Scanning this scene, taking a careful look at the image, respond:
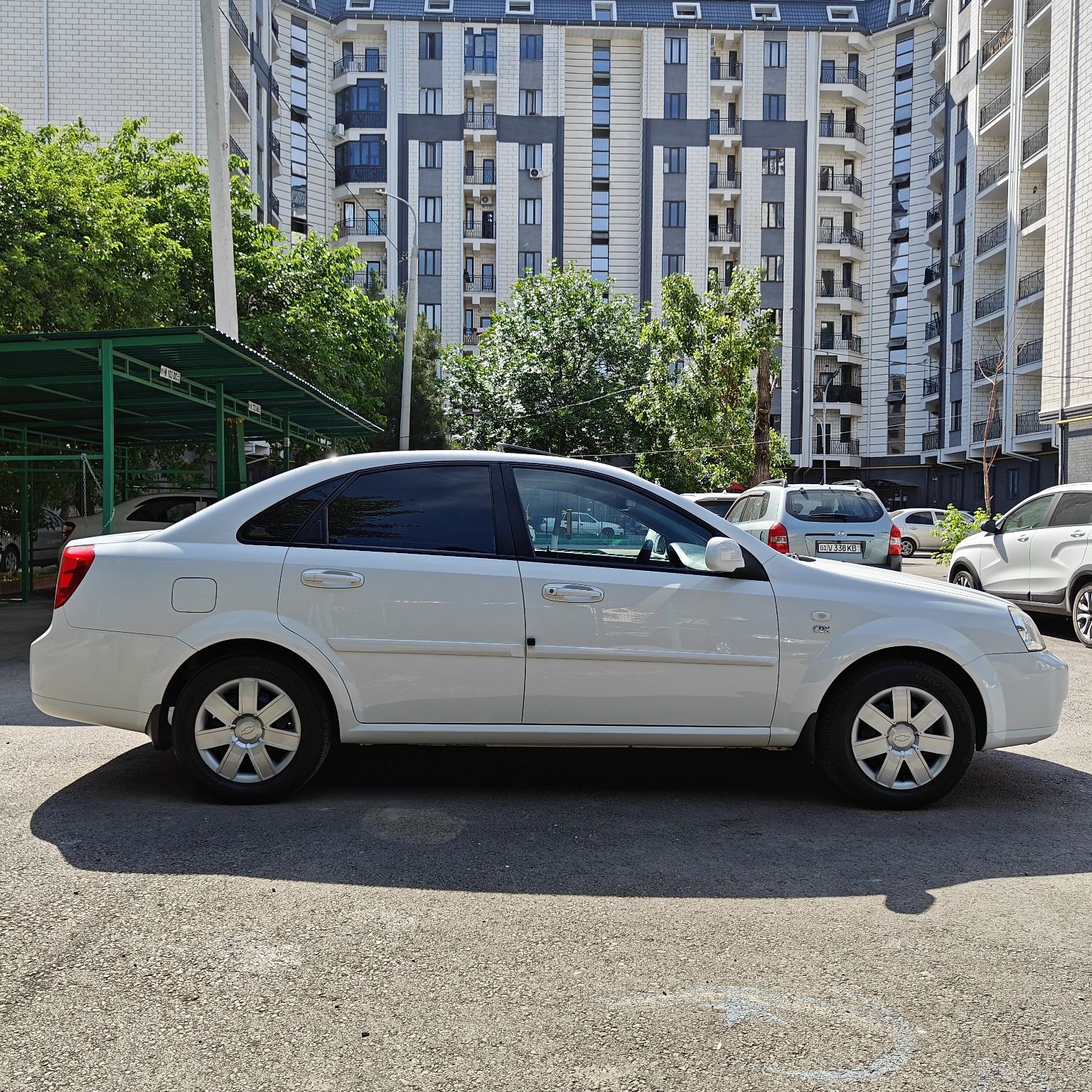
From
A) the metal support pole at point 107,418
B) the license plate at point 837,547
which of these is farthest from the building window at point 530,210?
the metal support pole at point 107,418

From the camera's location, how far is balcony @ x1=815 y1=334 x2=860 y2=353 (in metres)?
61.0

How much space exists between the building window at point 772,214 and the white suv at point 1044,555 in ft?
165

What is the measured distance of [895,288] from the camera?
200 feet

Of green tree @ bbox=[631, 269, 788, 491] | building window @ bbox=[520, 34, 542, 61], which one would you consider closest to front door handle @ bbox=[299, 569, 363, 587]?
green tree @ bbox=[631, 269, 788, 491]

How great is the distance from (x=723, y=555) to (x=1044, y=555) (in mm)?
8537

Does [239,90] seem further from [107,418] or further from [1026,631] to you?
[1026,631]

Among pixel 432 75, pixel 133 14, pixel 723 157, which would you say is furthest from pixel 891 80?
pixel 133 14

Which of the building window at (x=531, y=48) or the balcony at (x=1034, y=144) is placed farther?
the building window at (x=531, y=48)

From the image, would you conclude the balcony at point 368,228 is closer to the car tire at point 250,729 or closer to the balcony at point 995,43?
the balcony at point 995,43

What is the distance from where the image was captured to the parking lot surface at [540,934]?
2797 millimetres

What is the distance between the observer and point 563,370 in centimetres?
4381

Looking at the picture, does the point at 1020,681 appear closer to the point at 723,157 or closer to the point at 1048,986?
the point at 1048,986

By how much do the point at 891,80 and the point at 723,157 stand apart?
10.0 m

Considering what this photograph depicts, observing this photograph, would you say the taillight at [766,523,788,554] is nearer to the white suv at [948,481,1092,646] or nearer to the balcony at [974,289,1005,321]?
the white suv at [948,481,1092,646]
